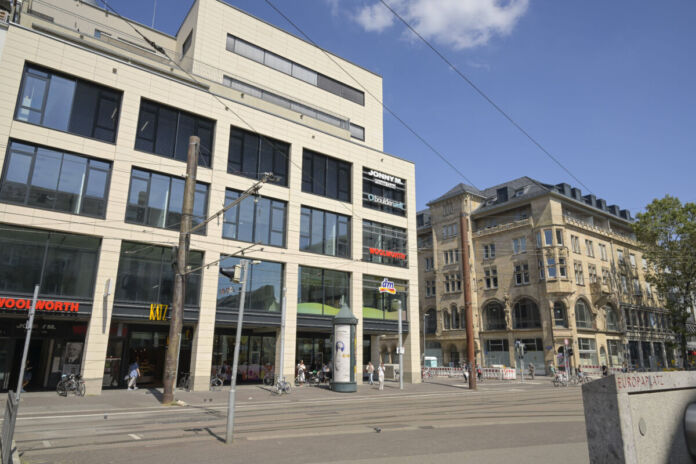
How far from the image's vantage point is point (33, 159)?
21812 millimetres

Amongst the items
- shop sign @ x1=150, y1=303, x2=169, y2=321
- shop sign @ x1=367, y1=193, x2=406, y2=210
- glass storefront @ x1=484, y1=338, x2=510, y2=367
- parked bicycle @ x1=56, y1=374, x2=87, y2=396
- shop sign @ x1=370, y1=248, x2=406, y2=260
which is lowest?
parked bicycle @ x1=56, y1=374, x2=87, y2=396

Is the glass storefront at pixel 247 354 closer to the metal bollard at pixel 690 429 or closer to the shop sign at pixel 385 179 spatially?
the shop sign at pixel 385 179

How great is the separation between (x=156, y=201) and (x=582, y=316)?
4555 centimetres

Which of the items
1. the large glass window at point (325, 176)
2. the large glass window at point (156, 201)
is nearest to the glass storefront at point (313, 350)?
the large glass window at point (325, 176)

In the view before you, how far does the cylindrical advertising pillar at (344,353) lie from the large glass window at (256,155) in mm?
9425

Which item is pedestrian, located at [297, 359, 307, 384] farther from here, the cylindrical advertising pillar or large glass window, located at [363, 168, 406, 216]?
large glass window, located at [363, 168, 406, 216]

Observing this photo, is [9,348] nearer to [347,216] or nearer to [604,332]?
[347,216]

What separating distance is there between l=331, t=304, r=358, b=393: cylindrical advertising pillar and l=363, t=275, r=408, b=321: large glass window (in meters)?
7.10

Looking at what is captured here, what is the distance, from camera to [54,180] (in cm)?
2222

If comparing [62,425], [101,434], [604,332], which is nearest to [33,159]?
[62,425]

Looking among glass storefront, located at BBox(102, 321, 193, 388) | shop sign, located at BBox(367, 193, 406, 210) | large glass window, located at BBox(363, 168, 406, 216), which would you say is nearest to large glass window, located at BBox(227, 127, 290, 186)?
large glass window, located at BBox(363, 168, 406, 216)

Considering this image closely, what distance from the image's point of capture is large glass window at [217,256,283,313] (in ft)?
86.4

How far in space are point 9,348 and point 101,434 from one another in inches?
571

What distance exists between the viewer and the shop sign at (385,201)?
34656 millimetres
